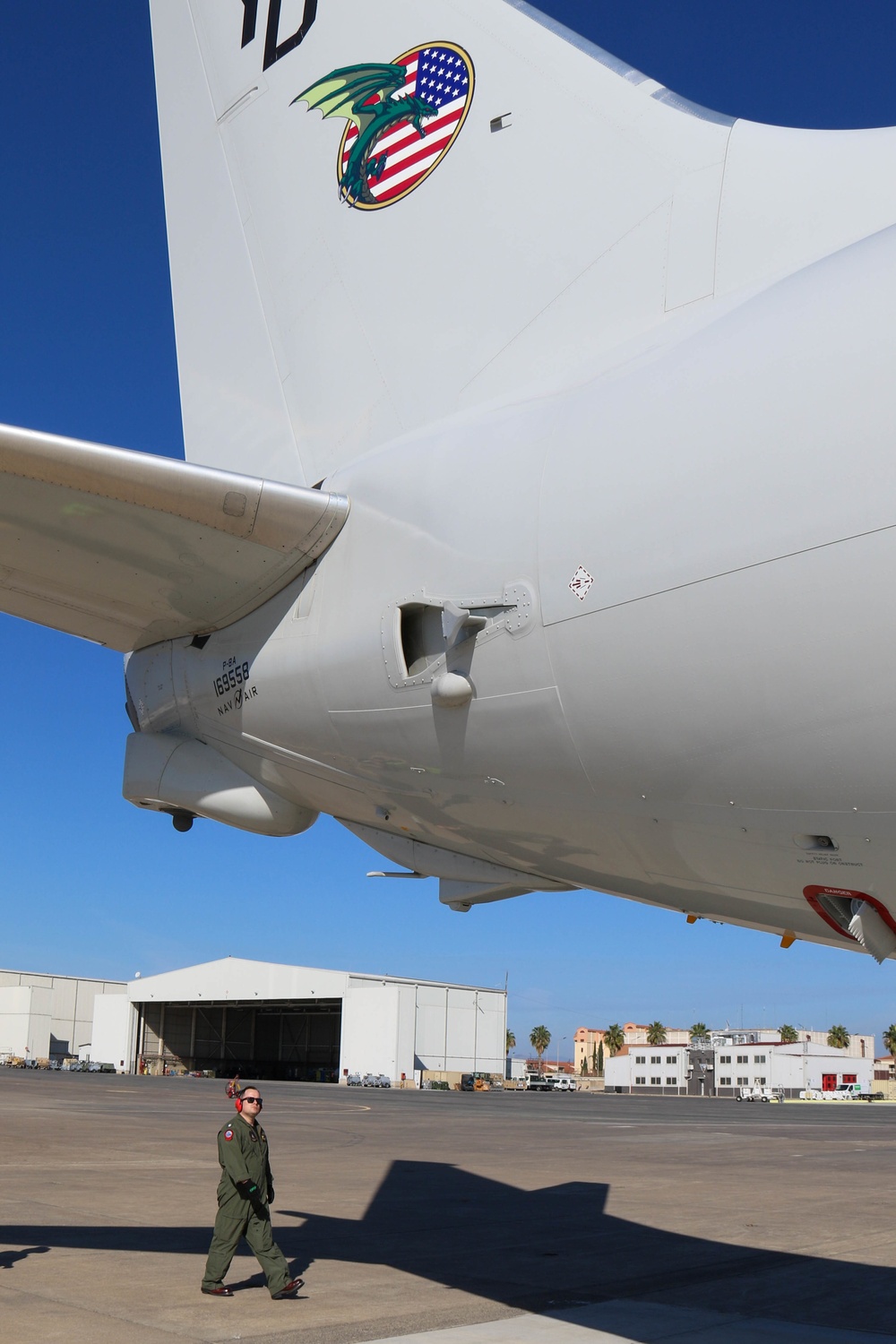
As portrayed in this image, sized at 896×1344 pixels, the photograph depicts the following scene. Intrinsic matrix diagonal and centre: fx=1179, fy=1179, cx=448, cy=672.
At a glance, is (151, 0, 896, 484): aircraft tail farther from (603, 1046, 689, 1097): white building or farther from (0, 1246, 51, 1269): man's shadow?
(603, 1046, 689, 1097): white building

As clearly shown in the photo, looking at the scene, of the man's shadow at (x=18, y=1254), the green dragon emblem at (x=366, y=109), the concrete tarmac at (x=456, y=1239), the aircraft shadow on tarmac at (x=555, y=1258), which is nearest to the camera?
the green dragon emblem at (x=366, y=109)

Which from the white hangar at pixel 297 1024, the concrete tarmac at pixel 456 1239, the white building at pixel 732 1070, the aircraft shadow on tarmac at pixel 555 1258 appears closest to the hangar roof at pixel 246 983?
the white hangar at pixel 297 1024

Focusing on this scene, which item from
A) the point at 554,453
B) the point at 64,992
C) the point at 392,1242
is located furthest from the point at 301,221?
the point at 64,992

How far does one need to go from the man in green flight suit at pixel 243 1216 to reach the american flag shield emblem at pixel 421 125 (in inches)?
244

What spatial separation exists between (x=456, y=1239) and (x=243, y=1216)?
3.93 metres

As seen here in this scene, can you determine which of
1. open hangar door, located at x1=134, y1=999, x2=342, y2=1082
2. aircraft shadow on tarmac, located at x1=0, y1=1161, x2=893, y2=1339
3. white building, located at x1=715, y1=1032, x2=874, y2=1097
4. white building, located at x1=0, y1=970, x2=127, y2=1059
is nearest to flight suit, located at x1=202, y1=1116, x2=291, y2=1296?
aircraft shadow on tarmac, located at x1=0, y1=1161, x2=893, y2=1339

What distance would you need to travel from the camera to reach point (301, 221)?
705 cm

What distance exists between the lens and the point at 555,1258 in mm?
10594

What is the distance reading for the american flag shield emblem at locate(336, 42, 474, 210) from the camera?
6141 mm

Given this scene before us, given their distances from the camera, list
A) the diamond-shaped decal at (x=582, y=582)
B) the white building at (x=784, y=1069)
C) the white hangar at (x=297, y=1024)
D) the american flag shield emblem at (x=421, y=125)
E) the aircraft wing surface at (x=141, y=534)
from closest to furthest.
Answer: the diamond-shaped decal at (x=582, y=582) → the aircraft wing surface at (x=141, y=534) → the american flag shield emblem at (x=421, y=125) → the white hangar at (x=297, y=1024) → the white building at (x=784, y=1069)

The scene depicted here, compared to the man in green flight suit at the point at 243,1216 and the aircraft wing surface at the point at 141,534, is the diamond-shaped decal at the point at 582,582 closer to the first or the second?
the aircraft wing surface at the point at 141,534

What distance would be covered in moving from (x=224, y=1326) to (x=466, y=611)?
5.50 meters

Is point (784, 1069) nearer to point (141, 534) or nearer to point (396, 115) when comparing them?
point (396, 115)

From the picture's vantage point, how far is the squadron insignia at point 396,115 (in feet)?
20.2
